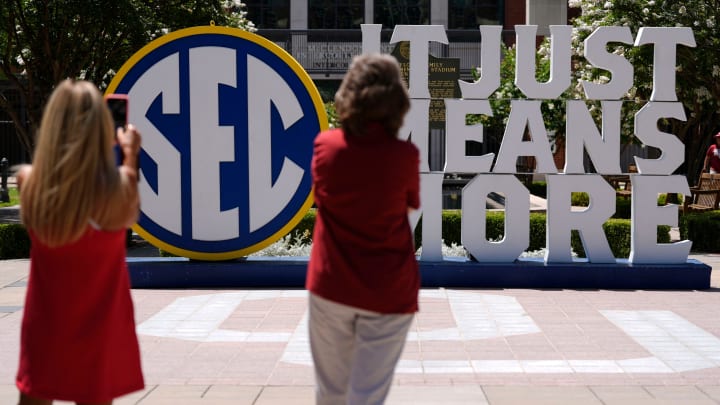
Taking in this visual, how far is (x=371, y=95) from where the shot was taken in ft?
13.3

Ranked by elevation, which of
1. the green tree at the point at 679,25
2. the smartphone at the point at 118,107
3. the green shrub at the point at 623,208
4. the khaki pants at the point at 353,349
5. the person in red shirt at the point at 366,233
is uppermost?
the green tree at the point at 679,25

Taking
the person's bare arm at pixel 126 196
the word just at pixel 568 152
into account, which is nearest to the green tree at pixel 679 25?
the word just at pixel 568 152

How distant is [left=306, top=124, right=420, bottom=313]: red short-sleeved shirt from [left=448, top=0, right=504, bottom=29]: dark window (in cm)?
3731

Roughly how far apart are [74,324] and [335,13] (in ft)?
123

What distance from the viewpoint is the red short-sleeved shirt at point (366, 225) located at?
4070 mm

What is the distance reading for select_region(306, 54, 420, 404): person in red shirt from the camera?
4.07m

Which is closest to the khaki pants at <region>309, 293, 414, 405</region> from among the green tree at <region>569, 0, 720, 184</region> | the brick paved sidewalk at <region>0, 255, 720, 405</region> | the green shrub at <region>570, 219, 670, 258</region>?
the brick paved sidewalk at <region>0, 255, 720, 405</region>

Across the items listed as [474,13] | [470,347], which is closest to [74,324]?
[470,347]

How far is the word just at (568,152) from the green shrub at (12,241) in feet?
21.4

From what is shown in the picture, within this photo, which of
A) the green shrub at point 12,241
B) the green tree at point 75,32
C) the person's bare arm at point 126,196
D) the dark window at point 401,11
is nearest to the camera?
the person's bare arm at point 126,196

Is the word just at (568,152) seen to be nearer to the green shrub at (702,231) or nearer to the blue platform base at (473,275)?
the blue platform base at (473,275)

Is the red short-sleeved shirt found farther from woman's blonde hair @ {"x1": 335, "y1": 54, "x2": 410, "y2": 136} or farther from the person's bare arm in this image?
the person's bare arm

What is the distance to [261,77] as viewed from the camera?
439 inches

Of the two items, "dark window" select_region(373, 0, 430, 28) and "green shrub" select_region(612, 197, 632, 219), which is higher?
"dark window" select_region(373, 0, 430, 28)
